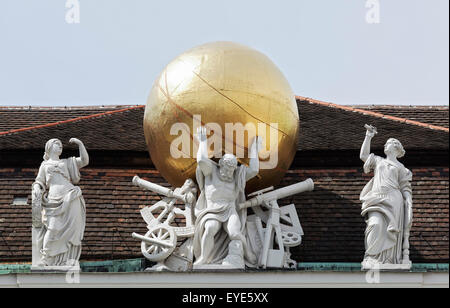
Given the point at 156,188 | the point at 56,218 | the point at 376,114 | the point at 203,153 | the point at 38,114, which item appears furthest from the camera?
the point at 38,114

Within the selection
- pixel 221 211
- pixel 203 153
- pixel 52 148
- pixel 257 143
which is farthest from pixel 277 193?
pixel 52 148

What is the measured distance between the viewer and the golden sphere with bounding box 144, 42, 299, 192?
28625mm

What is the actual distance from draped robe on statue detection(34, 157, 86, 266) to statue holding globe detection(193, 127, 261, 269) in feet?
5.47

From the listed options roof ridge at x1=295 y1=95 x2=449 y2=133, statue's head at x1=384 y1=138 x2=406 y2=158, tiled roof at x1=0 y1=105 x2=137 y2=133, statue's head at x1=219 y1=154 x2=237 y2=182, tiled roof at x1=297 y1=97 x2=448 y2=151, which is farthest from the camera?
tiled roof at x1=0 y1=105 x2=137 y2=133

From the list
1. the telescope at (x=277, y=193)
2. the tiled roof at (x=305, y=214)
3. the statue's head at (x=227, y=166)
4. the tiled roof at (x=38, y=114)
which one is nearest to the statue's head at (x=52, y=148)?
the tiled roof at (x=305, y=214)

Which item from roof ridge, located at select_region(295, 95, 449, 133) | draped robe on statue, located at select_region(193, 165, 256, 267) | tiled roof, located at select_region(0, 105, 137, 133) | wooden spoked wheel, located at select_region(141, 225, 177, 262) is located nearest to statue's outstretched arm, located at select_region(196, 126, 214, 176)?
draped robe on statue, located at select_region(193, 165, 256, 267)

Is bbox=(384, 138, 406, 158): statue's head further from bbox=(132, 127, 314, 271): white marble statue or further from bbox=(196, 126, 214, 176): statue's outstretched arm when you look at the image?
bbox=(196, 126, 214, 176): statue's outstretched arm

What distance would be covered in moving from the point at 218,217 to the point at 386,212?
2.32m

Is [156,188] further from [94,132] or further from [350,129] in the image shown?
[350,129]

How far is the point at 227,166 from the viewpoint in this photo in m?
28.3

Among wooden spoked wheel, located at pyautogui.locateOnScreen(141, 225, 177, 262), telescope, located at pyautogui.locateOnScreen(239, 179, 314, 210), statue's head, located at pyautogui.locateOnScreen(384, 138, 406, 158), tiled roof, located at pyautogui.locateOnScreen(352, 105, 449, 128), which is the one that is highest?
tiled roof, located at pyautogui.locateOnScreen(352, 105, 449, 128)

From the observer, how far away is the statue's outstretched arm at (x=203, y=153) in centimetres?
2833
